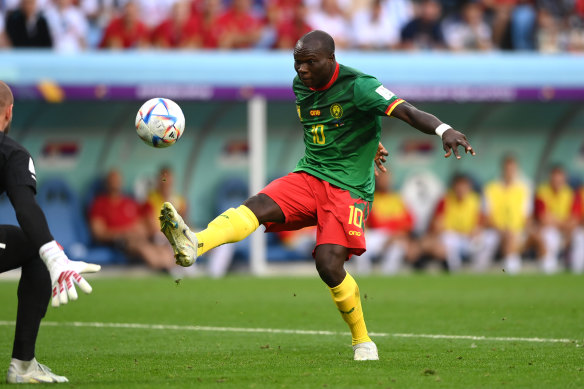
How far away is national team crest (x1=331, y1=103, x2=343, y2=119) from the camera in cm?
719

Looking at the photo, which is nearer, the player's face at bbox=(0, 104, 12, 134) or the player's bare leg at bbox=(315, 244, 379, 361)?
the player's face at bbox=(0, 104, 12, 134)

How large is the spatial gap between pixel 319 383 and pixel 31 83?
1084cm

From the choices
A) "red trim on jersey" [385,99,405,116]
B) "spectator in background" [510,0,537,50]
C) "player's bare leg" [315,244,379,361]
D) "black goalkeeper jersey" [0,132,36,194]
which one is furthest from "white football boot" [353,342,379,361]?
"spectator in background" [510,0,537,50]

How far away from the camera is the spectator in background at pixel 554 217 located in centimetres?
1817

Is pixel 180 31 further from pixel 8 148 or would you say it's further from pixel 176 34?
pixel 8 148

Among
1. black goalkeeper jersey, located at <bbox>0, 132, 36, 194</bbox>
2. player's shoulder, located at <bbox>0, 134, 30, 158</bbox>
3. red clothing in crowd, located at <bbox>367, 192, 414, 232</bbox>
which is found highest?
player's shoulder, located at <bbox>0, 134, 30, 158</bbox>

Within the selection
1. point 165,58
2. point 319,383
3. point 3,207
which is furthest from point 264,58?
point 319,383

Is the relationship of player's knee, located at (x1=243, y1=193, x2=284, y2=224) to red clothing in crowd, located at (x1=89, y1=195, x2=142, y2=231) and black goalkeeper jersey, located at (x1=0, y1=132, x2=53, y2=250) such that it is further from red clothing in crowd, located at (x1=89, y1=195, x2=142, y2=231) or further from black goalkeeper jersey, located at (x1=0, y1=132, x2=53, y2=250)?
red clothing in crowd, located at (x1=89, y1=195, x2=142, y2=231)

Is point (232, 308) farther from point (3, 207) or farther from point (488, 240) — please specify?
point (488, 240)

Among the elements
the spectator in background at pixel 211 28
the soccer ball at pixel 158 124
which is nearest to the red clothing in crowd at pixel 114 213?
the spectator in background at pixel 211 28

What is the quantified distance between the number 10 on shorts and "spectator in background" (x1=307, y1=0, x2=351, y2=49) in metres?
11.2

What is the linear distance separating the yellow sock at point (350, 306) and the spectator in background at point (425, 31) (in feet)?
39.7

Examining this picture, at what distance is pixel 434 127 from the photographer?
6582mm

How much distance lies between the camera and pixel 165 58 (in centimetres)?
1616
